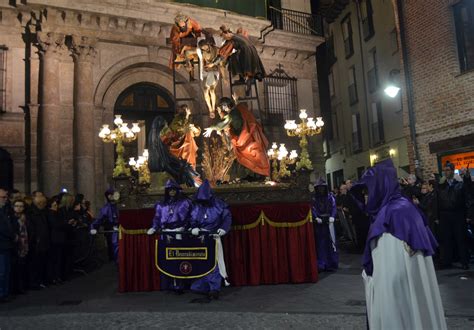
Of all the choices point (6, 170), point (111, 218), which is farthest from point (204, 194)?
point (6, 170)

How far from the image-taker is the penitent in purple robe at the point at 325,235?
33.8ft

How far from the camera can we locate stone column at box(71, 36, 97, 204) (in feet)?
54.2

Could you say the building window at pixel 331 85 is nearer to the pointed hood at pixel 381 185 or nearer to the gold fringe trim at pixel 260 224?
the gold fringe trim at pixel 260 224

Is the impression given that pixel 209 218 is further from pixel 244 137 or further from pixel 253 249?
pixel 244 137

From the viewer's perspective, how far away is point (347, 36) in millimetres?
29859

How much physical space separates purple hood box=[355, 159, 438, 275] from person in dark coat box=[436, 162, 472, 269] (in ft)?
19.7

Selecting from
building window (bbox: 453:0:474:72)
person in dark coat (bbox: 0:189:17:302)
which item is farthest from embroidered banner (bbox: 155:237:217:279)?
building window (bbox: 453:0:474:72)

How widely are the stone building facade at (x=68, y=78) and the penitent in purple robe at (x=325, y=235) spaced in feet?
22.8

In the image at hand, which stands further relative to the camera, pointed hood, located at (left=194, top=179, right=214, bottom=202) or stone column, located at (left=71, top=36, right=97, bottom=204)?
stone column, located at (left=71, top=36, right=97, bottom=204)

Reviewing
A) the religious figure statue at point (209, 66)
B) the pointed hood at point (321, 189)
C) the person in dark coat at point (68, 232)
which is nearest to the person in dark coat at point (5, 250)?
the person in dark coat at point (68, 232)

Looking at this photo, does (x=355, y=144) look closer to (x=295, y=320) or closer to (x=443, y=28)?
(x=443, y=28)

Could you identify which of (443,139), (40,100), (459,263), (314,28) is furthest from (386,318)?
(314,28)

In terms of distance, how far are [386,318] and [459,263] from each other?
24.4 feet

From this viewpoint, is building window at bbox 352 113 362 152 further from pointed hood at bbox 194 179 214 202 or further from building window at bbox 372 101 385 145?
pointed hood at bbox 194 179 214 202
